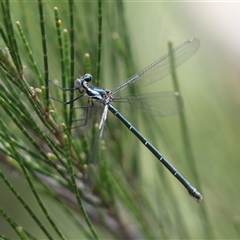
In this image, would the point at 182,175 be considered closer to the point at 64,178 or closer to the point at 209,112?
the point at 209,112

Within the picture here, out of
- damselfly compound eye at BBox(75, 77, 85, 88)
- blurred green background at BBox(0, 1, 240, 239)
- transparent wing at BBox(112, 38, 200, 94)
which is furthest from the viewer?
transparent wing at BBox(112, 38, 200, 94)

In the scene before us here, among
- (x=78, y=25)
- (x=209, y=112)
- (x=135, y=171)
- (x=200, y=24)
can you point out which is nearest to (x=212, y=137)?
(x=209, y=112)

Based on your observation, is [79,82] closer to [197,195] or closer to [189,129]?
[197,195]

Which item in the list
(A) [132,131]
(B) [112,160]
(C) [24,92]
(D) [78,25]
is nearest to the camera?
(C) [24,92]

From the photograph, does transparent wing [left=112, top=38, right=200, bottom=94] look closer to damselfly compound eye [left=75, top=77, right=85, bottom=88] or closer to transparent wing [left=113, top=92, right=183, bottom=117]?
transparent wing [left=113, top=92, right=183, bottom=117]

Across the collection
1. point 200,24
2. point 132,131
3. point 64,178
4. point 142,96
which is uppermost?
point 200,24

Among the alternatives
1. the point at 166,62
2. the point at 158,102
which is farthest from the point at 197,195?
the point at 166,62

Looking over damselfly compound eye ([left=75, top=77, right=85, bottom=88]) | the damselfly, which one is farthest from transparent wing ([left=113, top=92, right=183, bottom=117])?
damselfly compound eye ([left=75, top=77, right=85, bottom=88])
